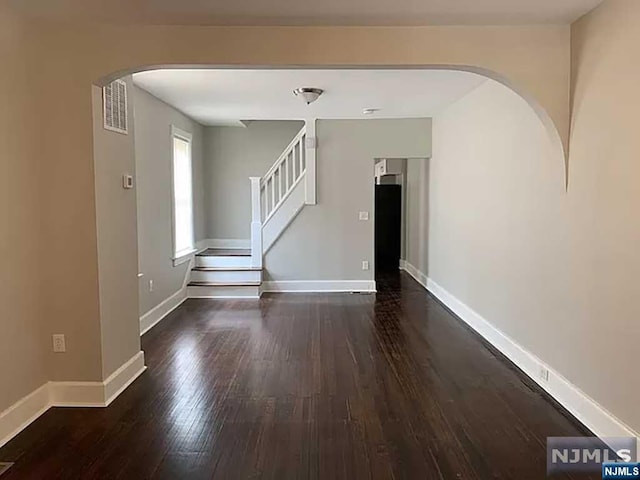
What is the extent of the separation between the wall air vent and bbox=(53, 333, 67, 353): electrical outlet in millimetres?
1421

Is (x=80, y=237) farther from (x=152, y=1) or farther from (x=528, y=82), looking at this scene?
(x=528, y=82)

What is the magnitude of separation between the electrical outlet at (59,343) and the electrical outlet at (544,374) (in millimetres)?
3301

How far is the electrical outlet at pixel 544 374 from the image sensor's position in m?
3.66

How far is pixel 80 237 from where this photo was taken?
3.34 meters

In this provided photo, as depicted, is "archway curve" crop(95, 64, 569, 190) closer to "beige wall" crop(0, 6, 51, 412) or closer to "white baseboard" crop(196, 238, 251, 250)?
"beige wall" crop(0, 6, 51, 412)

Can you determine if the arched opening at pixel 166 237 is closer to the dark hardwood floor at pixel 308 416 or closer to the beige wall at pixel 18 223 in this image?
the beige wall at pixel 18 223

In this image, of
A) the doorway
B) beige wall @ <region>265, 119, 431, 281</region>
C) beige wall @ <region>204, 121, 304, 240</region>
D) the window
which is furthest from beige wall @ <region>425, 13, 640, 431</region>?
the doorway

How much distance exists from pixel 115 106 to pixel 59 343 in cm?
167

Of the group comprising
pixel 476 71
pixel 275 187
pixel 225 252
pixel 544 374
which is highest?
pixel 476 71

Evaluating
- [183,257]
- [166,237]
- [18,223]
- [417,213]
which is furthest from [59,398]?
[417,213]

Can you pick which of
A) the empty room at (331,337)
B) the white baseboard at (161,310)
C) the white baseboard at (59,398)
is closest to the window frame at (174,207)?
the white baseboard at (161,310)

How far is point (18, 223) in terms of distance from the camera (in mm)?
3086

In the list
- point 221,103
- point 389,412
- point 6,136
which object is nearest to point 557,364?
point 389,412

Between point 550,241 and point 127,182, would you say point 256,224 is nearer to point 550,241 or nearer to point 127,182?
Result: point 127,182
